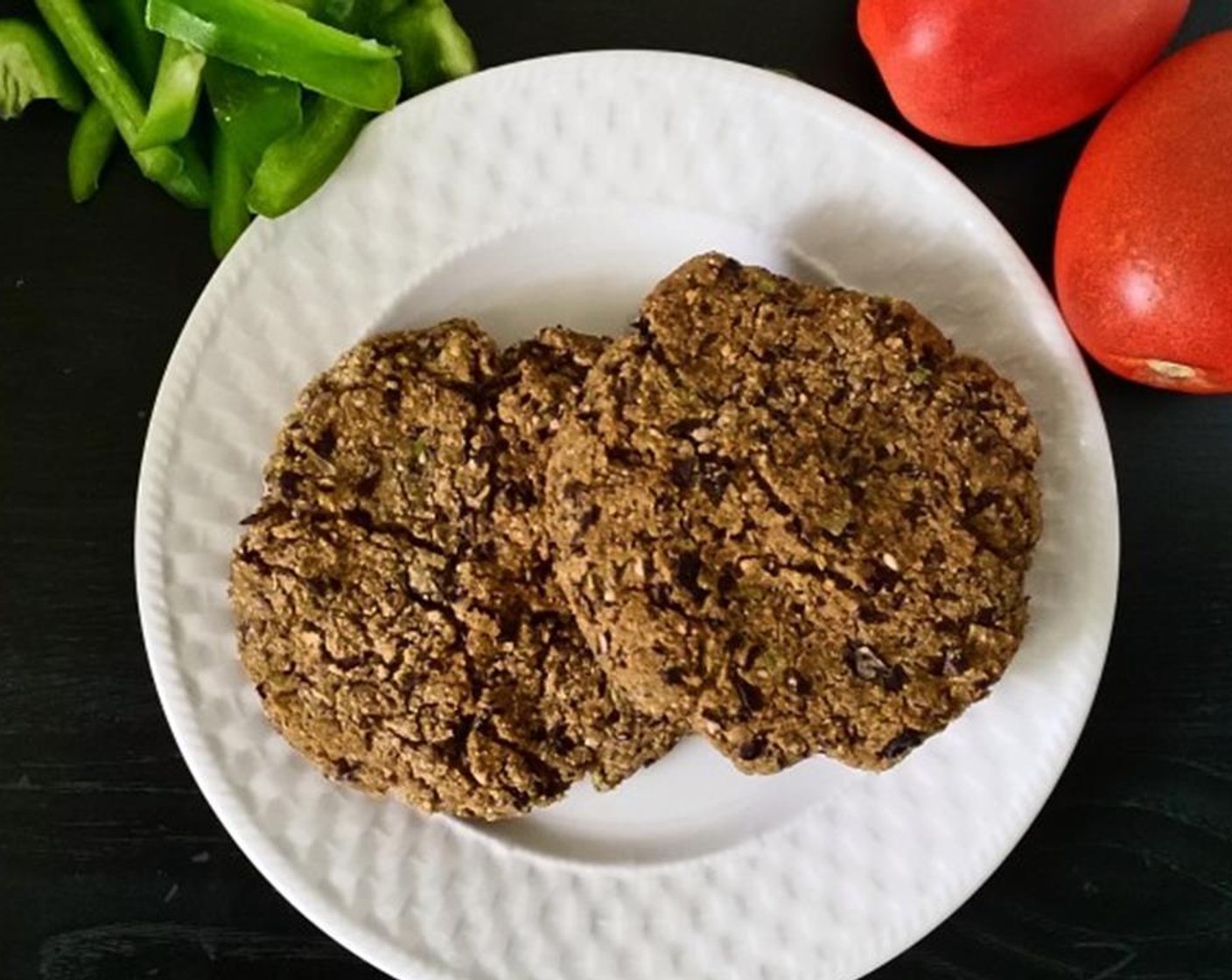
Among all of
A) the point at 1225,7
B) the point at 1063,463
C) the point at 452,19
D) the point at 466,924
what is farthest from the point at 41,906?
the point at 1225,7

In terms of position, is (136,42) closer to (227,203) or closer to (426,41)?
(227,203)

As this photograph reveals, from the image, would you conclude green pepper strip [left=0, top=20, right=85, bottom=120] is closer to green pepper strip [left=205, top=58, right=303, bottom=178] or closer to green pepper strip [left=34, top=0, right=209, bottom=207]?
green pepper strip [left=34, top=0, right=209, bottom=207]

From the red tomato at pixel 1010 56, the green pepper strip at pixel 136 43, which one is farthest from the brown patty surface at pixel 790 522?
the green pepper strip at pixel 136 43

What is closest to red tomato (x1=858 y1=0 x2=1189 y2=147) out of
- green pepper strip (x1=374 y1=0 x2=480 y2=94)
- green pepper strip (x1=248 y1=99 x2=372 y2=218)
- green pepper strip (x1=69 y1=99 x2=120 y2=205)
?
green pepper strip (x1=374 y1=0 x2=480 y2=94)

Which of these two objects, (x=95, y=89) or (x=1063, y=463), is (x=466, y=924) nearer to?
(x=1063, y=463)

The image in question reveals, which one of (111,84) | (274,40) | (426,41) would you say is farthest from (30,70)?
(426,41)

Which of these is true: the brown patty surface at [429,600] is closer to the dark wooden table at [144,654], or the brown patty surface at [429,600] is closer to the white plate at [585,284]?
the white plate at [585,284]
